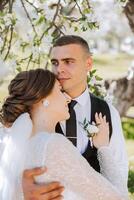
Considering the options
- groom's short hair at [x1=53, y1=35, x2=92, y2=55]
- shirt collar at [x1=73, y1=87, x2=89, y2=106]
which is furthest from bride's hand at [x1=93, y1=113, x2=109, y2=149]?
groom's short hair at [x1=53, y1=35, x2=92, y2=55]

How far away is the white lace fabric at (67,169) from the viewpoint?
288 centimetres

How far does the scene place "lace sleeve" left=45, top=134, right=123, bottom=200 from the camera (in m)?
2.88

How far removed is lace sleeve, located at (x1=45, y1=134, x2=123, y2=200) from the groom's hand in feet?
0.13

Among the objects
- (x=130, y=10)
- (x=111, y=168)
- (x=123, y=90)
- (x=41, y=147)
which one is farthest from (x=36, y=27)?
(x=123, y=90)

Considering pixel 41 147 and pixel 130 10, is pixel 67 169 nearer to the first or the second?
pixel 41 147

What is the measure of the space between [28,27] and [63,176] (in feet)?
7.21

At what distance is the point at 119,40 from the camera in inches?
1649

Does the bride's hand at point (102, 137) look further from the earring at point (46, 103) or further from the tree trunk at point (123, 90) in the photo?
the tree trunk at point (123, 90)

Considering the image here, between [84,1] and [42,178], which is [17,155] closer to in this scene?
[42,178]

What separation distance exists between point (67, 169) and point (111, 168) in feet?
2.36

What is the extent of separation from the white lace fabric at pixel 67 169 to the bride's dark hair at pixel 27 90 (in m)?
0.20

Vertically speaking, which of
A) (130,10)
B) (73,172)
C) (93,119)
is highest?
(130,10)

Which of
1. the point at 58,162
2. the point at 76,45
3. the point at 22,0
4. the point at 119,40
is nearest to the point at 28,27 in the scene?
the point at 22,0

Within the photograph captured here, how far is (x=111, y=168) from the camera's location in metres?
3.58
